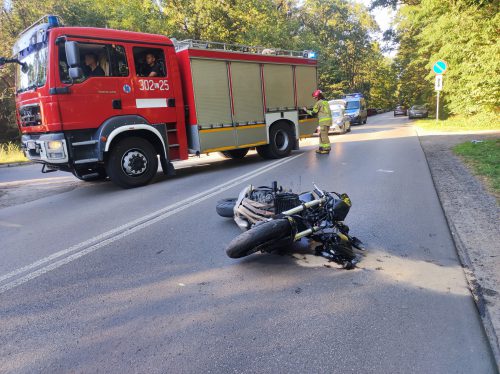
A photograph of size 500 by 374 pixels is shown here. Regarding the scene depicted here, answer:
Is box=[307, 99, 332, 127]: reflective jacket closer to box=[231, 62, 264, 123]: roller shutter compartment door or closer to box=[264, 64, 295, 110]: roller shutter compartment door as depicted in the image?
box=[264, 64, 295, 110]: roller shutter compartment door

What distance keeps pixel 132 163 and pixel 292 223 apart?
5.38 meters

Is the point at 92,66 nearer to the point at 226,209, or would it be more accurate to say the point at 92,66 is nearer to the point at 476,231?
the point at 226,209

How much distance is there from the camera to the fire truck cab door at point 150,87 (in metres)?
8.21

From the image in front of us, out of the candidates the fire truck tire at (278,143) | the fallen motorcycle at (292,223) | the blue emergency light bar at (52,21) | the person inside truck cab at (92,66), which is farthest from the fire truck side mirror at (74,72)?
the fire truck tire at (278,143)

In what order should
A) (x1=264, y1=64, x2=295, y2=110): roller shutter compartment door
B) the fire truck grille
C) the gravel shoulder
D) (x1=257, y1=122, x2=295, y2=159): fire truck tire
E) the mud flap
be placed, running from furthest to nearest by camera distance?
(x1=257, y1=122, x2=295, y2=159): fire truck tire, (x1=264, y1=64, x2=295, y2=110): roller shutter compartment door, the mud flap, the fire truck grille, the gravel shoulder

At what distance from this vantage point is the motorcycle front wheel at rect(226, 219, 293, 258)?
3594mm

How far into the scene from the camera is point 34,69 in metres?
7.56

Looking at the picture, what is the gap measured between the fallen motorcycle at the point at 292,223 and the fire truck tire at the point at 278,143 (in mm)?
7396

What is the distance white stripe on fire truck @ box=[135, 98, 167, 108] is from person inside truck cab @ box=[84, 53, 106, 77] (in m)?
0.92

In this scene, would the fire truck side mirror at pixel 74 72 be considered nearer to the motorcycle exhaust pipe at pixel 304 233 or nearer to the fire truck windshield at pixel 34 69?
the fire truck windshield at pixel 34 69

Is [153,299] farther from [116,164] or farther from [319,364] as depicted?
[116,164]

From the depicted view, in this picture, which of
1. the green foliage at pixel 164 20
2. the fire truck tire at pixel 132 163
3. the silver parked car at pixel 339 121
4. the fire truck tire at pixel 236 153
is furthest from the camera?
the silver parked car at pixel 339 121

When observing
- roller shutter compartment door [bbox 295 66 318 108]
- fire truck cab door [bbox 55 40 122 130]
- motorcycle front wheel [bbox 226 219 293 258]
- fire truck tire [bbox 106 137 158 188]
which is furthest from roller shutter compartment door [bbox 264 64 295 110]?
motorcycle front wheel [bbox 226 219 293 258]

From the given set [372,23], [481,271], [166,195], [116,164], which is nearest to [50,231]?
[166,195]
